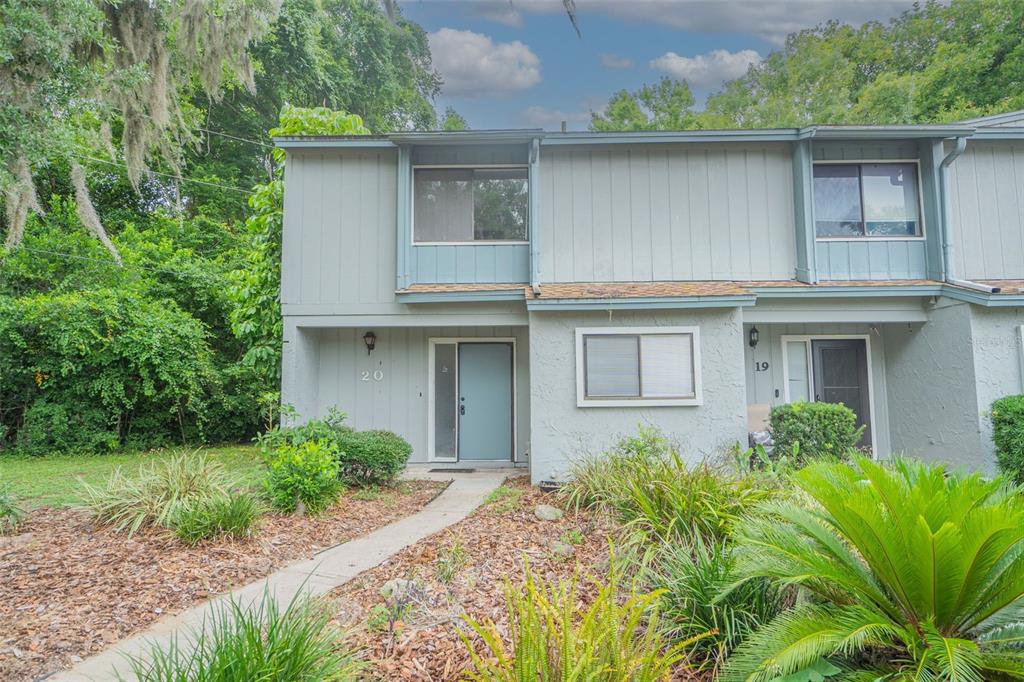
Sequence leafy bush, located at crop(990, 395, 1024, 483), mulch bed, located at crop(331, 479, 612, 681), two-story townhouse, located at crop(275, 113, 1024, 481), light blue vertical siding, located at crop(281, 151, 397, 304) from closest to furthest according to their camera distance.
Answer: mulch bed, located at crop(331, 479, 612, 681)
leafy bush, located at crop(990, 395, 1024, 483)
two-story townhouse, located at crop(275, 113, 1024, 481)
light blue vertical siding, located at crop(281, 151, 397, 304)

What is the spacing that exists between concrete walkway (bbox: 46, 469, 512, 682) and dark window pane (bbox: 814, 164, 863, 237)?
672 centimetres

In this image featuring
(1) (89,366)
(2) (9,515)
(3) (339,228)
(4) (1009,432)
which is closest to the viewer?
(2) (9,515)

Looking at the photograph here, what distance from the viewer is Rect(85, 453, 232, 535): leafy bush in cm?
474

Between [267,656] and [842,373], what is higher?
[842,373]

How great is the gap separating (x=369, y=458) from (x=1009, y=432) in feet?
26.7

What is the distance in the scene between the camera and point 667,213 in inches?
339

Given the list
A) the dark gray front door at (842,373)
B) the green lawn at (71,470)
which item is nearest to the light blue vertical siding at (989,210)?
the dark gray front door at (842,373)

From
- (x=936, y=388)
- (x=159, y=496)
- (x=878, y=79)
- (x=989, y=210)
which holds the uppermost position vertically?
(x=878, y=79)

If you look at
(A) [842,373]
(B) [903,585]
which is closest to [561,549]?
(B) [903,585]

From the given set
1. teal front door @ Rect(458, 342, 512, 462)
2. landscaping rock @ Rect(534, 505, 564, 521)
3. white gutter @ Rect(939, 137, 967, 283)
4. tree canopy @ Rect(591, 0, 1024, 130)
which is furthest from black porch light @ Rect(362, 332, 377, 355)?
tree canopy @ Rect(591, 0, 1024, 130)

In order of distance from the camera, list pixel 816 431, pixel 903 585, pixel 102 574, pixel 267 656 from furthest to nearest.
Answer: pixel 816 431 < pixel 102 574 < pixel 903 585 < pixel 267 656

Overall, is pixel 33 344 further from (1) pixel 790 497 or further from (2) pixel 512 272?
(1) pixel 790 497

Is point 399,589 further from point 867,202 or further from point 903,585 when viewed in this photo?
point 867,202

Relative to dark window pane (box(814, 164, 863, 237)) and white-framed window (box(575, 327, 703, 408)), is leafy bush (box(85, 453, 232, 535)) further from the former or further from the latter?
dark window pane (box(814, 164, 863, 237))
